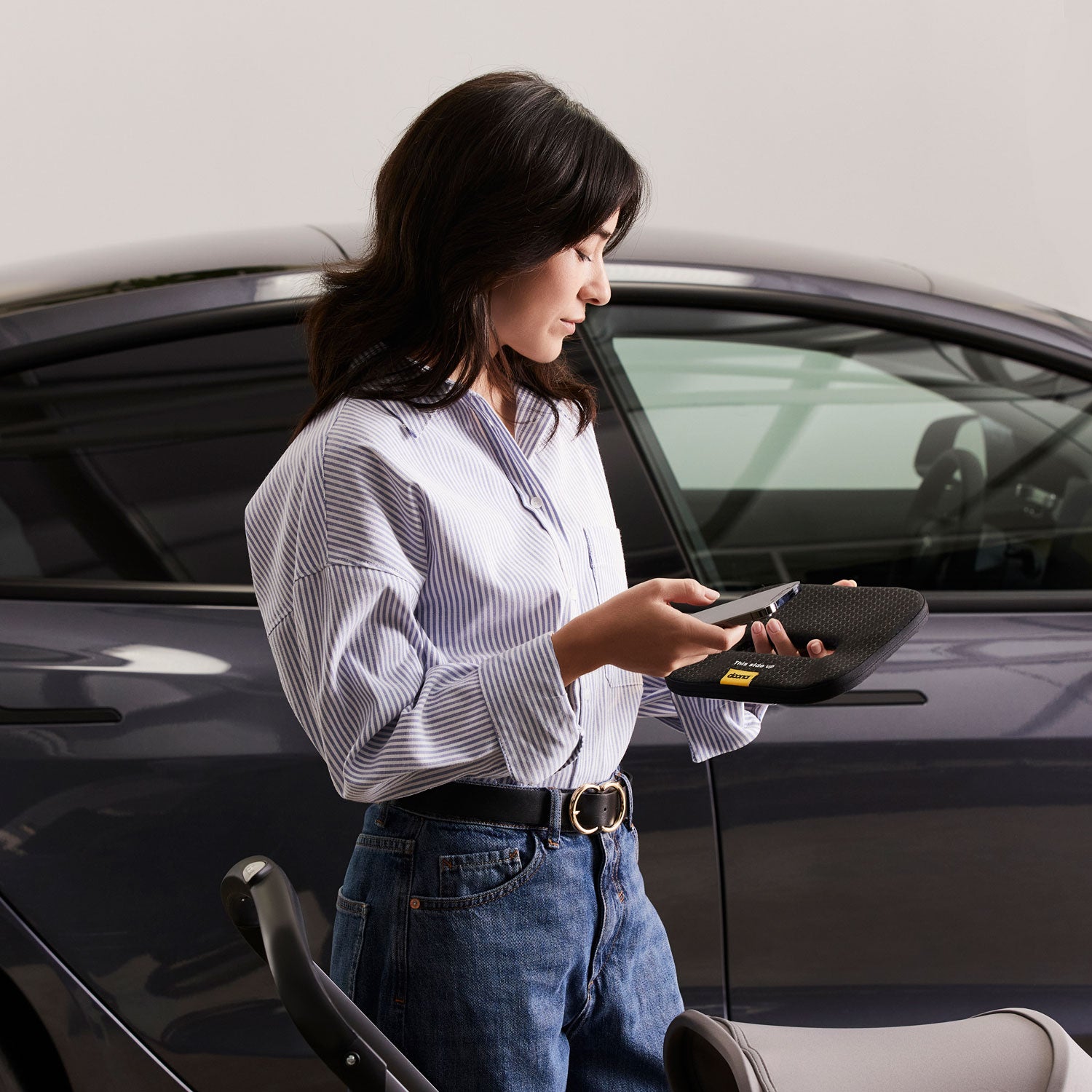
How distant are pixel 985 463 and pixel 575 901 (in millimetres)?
1170

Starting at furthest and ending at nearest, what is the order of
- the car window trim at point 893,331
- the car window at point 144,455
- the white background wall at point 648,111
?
1. the white background wall at point 648,111
2. the car window trim at point 893,331
3. the car window at point 144,455

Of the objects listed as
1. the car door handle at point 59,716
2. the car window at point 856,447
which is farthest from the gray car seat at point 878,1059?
the car window at point 856,447

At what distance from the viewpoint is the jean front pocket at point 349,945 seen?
1.05 metres

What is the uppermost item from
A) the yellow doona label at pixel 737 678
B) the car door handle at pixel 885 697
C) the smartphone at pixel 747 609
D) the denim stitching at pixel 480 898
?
the smartphone at pixel 747 609

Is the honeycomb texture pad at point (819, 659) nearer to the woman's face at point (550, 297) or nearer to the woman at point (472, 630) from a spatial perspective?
the woman at point (472, 630)

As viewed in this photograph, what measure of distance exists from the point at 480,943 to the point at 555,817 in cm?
11

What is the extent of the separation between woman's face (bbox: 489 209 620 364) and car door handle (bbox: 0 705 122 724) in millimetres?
695

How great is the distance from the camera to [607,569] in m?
1.16

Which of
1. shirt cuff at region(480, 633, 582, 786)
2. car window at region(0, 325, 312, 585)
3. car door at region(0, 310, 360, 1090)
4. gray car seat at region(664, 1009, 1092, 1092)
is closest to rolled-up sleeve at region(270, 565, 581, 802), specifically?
shirt cuff at region(480, 633, 582, 786)

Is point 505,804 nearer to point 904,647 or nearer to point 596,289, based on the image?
point 596,289

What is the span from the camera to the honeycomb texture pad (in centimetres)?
94

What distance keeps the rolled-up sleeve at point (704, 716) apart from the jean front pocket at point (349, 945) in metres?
0.33

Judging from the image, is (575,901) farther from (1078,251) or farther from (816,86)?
(1078,251)

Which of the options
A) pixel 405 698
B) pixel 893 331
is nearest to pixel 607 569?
pixel 405 698
